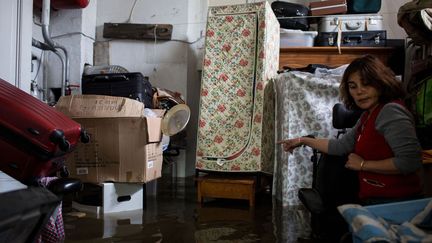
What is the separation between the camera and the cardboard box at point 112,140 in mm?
2342

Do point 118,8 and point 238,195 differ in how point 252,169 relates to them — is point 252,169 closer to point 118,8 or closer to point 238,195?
point 238,195

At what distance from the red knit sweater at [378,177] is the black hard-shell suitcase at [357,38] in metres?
2.05

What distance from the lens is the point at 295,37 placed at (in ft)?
10.8

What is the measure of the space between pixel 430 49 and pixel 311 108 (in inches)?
37.0

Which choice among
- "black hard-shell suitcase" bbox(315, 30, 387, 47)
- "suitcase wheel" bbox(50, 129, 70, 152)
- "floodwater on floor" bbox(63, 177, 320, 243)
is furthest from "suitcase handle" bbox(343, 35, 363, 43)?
"suitcase wheel" bbox(50, 129, 70, 152)

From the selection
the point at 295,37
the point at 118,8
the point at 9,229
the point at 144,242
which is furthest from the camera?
the point at 118,8

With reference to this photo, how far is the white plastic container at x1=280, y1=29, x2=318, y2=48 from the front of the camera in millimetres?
3295

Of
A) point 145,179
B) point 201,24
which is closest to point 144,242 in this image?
point 145,179

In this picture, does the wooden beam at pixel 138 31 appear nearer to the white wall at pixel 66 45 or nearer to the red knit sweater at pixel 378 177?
the white wall at pixel 66 45

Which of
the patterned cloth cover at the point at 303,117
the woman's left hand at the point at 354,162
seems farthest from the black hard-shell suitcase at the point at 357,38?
the woman's left hand at the point at 354,162

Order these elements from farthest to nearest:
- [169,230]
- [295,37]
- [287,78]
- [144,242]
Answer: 1. [295,37]
2. [287,78]
3. [169,230]
4. [144,242]

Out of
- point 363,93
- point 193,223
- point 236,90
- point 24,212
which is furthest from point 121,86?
point 24,212

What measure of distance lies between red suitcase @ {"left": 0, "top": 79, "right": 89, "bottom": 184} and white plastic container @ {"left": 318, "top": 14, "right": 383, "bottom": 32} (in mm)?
2590

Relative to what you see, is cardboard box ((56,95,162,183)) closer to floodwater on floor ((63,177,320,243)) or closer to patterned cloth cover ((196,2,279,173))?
floodwater on floor ((63,177,320,243))
